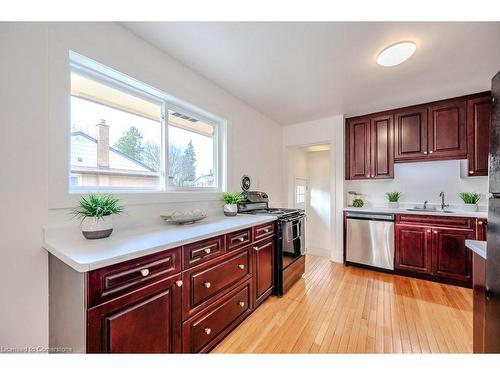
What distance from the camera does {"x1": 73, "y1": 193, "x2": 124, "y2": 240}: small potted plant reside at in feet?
3.86

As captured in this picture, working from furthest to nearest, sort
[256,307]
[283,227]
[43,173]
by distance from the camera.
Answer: [283,227]
[256,307]
[43,173]

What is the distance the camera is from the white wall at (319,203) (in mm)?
3906

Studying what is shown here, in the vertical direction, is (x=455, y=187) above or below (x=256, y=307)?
above

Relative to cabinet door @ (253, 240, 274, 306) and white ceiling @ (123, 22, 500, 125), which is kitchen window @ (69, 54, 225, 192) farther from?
cabinet door @ (253, 240, 274, 306)

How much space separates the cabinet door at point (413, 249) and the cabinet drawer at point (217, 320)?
7.40 feet

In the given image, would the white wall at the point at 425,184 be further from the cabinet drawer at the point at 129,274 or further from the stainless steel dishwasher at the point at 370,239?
the cabinet drawer at the point at 129,274

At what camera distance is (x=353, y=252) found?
308 cm

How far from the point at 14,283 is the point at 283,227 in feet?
6.73

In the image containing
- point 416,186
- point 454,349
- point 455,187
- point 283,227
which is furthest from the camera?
point 416,186

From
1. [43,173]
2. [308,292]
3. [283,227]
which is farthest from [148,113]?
[308,292]

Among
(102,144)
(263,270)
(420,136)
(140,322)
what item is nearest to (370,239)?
(420,136)

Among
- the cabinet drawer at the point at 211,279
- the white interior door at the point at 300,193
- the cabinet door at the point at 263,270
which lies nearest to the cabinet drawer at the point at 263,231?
the cabinet door at the point at 263,270
